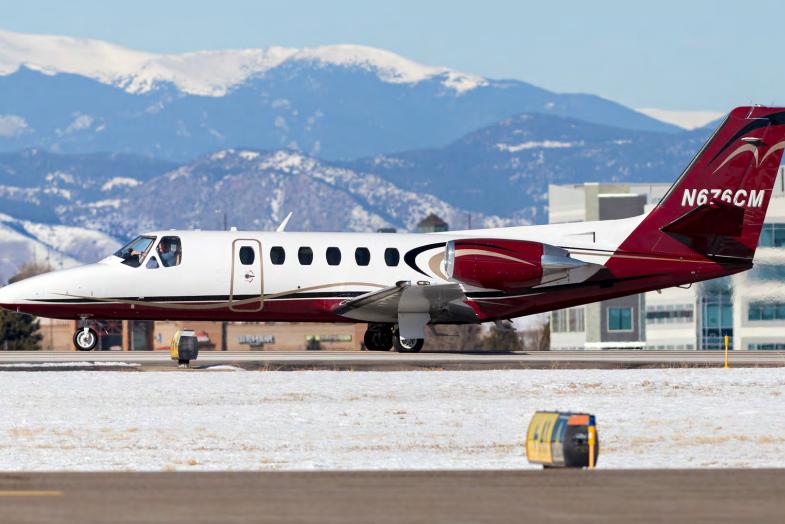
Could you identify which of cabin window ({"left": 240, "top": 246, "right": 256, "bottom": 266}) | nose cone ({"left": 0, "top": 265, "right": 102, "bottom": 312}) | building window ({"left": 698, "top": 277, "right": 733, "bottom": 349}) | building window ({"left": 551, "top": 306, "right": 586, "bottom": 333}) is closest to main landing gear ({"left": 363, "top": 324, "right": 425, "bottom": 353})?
cabin window ({"left": 240, "top": 246, "right": 256, "bottom": 266})

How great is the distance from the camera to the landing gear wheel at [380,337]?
48156mm

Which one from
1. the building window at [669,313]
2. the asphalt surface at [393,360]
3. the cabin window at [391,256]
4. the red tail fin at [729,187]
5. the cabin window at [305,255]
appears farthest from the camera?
the building window at [669,313]

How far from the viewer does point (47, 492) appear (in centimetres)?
1988

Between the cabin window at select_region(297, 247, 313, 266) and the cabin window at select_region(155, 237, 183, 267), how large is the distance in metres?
3.17

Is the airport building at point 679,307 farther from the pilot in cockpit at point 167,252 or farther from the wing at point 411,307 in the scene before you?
the pilot in cockpit at point 167,252

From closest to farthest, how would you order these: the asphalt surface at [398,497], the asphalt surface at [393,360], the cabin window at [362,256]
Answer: the asphalt surface at [398,497] → the asphalt surface at [393,360] → the cabin window at [362,256]

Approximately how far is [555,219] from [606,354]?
117m

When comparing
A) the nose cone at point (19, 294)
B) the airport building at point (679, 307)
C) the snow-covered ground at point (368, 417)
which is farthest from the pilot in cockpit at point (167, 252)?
the airport building at point (679, 307)

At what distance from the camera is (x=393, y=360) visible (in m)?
41.8

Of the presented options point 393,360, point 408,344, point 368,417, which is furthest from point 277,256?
point 368,417

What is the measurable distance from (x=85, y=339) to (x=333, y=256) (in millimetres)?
6930

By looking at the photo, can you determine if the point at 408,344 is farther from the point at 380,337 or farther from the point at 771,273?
the point at 771,273

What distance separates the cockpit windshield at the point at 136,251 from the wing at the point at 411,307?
17.4ft

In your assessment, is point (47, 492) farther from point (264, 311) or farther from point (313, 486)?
point (264, 311)
